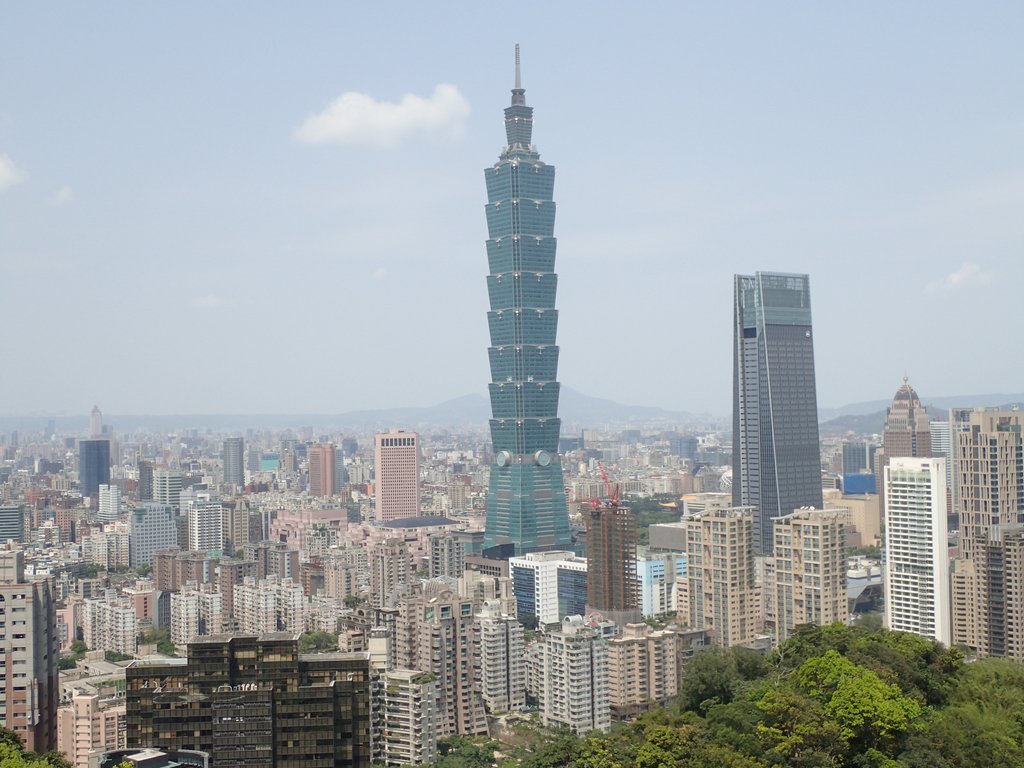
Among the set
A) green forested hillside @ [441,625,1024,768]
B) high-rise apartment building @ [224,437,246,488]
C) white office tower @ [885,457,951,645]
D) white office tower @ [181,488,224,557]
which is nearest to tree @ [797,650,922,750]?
green forested hillside @ [441,625,1024,768]

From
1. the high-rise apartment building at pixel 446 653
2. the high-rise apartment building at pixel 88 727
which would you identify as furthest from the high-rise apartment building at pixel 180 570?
the high-rise apartment building at pixel 88 727

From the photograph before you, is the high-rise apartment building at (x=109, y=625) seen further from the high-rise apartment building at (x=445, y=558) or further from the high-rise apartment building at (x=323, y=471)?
the high-rise apartment building at (x=323, y=471)

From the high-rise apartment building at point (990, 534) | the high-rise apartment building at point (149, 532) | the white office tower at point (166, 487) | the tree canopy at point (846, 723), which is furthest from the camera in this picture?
the white office tower at point (166, 487)

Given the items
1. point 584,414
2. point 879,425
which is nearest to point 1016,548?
point 879,425

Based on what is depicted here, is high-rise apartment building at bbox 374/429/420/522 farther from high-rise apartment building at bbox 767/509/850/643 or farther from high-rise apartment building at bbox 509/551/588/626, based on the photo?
high-rise apartment building at bbox 767/509/850/643

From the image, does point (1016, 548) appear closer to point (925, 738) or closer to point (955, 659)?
point (955, 659)

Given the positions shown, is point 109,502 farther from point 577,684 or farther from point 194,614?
point 577,684
